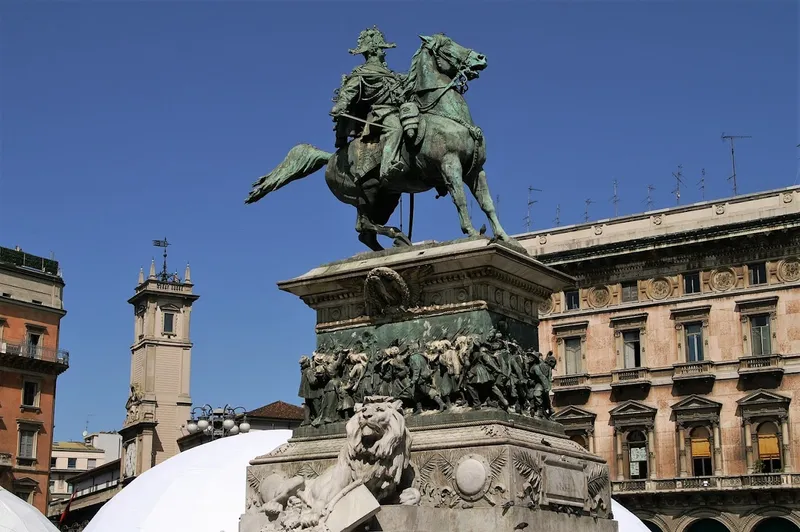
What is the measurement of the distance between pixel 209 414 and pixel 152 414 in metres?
59.2

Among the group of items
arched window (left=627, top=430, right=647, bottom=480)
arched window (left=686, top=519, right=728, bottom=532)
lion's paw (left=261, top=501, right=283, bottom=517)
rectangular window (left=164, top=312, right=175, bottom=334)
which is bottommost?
lion's paw (left=261, top=501, right=283, bottom=517)

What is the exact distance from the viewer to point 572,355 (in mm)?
59094

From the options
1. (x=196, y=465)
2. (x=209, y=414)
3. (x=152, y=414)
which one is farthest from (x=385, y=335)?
(x=152, y=414)

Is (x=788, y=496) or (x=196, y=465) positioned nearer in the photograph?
(x=196, y=465)

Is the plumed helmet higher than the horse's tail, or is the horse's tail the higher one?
the plumed helmet

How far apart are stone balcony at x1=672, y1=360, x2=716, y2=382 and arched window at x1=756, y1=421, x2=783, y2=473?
10.3 feet

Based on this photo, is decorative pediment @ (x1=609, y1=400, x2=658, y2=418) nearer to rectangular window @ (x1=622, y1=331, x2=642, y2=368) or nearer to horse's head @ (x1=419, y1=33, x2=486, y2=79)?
rectangular window @ (x1=622, y1=331, x2=642, y2=368)

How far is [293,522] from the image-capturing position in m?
11.6

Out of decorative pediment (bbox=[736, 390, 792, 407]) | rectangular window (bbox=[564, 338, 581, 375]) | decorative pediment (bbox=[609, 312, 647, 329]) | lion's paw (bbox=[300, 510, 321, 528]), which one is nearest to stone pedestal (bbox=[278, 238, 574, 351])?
lion's paw (bbox=[300, 510, 321, 528])

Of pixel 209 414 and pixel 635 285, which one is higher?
pixel 635 285

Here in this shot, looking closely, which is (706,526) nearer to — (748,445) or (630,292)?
(748,445)

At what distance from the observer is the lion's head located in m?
11.7

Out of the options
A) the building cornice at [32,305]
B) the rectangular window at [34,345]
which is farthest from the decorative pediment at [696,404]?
the building cornice at [32,305]

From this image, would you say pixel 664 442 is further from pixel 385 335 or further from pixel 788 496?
pixel 385 335
